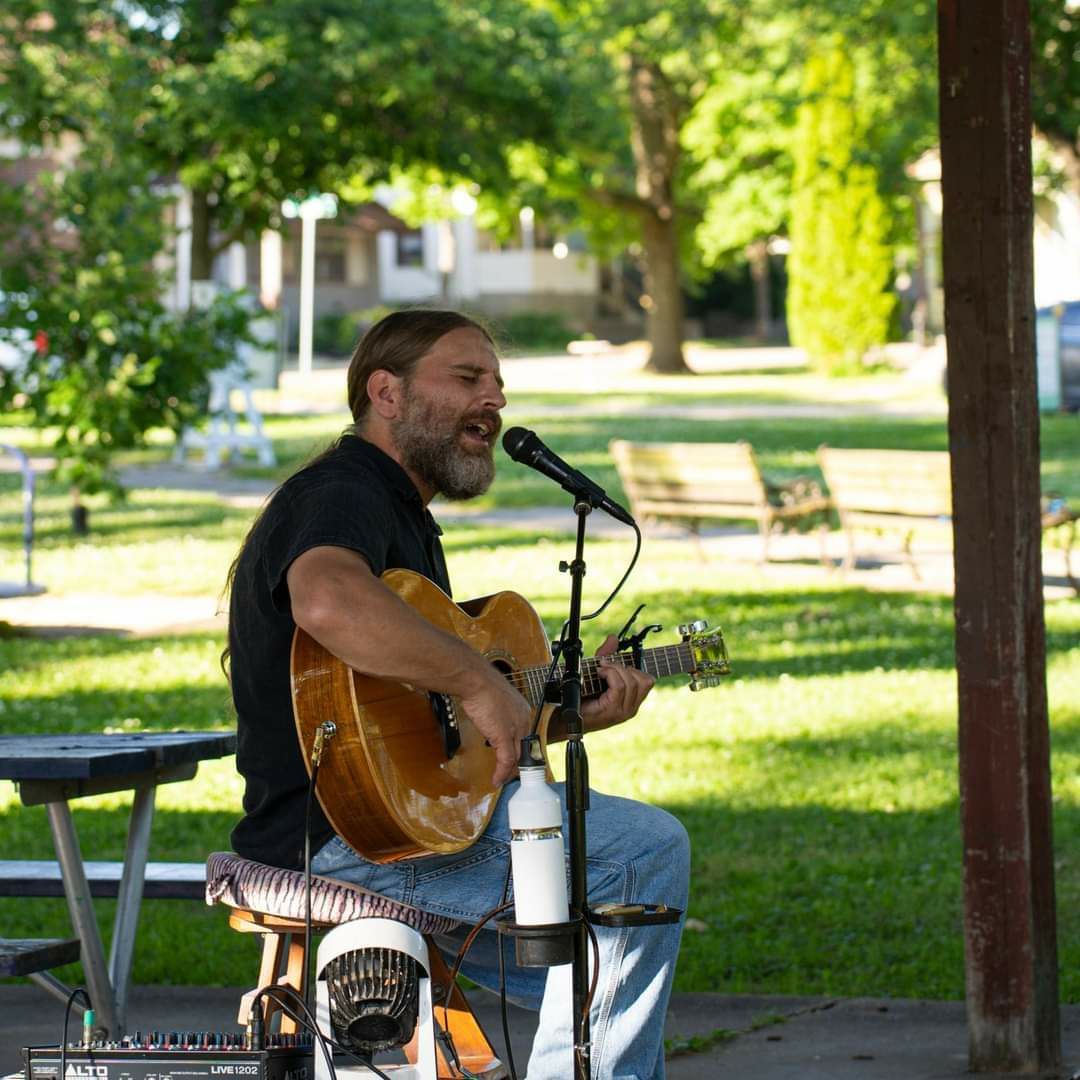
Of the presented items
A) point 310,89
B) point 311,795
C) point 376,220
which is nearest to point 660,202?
point 310,89

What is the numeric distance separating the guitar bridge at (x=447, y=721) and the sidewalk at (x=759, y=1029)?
52.2 inches

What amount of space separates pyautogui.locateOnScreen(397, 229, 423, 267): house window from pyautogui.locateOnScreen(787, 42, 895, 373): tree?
29.3 meters

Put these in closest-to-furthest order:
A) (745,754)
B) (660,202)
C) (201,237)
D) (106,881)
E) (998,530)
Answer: (998,530), (106,881), (745,754), (201,237), (660,202)

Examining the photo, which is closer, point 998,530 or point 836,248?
point 998,530

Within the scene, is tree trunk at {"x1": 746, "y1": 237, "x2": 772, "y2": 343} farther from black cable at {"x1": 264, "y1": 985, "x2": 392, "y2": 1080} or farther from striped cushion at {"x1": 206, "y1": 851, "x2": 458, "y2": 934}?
black cable at {"x1": 264, "y1": 985, "x2": 392, "y2": 1080}

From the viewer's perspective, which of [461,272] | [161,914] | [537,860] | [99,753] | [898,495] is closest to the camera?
[537,860]

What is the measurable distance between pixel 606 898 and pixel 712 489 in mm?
10089

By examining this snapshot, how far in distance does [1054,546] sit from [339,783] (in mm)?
10915

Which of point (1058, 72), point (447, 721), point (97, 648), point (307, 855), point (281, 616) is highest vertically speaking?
point (1058, 72)

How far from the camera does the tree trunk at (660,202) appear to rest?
42031 mm

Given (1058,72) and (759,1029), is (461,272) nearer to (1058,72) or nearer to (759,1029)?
(1058,72)

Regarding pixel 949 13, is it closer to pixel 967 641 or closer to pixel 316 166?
pixel 967 641

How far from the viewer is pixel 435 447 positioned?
4.15 meters

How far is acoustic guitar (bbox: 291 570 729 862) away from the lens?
3770 mm
